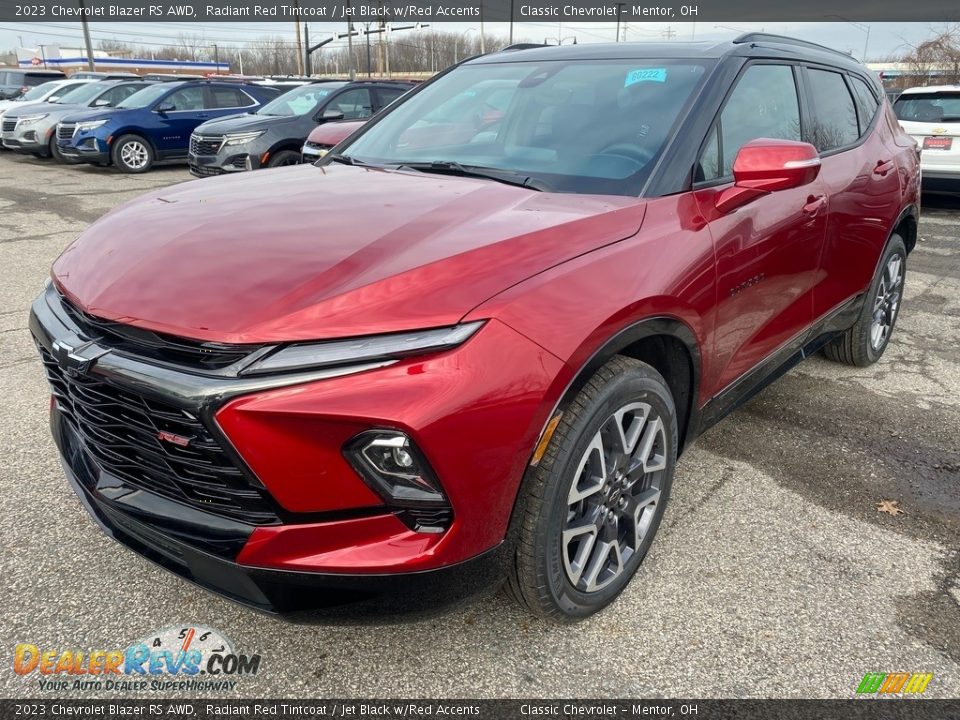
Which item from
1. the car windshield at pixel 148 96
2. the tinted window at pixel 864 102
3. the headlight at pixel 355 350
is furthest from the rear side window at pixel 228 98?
the headlight at pixel 355 350

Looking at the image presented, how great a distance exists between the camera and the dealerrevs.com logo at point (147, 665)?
200 centimetres

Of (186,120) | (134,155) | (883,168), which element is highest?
(883,168)

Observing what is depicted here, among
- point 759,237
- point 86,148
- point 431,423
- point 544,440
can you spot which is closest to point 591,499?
point 544,440

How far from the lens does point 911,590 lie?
2410mm

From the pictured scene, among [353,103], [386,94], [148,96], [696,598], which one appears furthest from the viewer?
[148,96]

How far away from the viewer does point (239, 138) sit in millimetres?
10320

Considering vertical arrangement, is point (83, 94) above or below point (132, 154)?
above

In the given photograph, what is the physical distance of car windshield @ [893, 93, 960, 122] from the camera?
31.2 ft

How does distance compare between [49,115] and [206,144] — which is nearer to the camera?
[206,144]

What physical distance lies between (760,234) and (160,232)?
2038 millimetres

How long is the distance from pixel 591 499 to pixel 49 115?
1635 centimetres

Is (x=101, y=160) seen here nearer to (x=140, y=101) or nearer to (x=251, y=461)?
(x=140, y=101)

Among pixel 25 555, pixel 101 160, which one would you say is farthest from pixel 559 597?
pixel 101 160

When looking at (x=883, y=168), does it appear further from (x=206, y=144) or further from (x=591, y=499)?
(x=206, y=144)
